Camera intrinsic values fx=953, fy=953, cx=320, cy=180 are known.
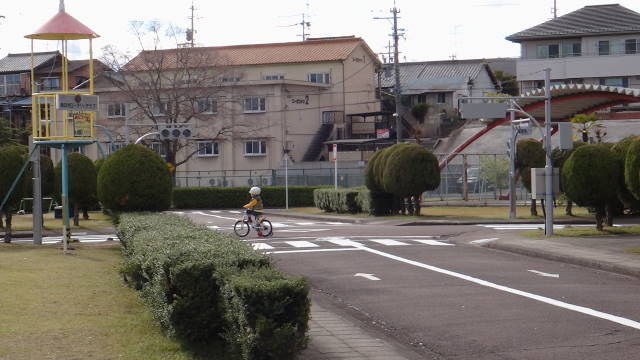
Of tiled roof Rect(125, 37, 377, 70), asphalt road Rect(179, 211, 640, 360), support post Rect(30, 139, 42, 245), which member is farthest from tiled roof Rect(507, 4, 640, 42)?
support post Rect(30, 139, 42, 245)

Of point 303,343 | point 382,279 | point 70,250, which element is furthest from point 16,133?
point 303,343

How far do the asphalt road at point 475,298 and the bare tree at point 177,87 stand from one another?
142ft

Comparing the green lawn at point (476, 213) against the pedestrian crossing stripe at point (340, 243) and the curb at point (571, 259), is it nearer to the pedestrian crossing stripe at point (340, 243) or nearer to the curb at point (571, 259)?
the pedestrian crossing stripe at point (340, 243)

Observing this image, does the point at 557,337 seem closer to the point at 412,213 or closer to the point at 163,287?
the point at 163,287

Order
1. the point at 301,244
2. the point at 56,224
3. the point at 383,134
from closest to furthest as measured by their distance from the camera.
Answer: the point at 301,244 < the point at 56,224 < the point at 383,134

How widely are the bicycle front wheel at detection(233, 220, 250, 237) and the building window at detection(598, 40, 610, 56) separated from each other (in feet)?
169

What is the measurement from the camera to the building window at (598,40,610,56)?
74188 mm

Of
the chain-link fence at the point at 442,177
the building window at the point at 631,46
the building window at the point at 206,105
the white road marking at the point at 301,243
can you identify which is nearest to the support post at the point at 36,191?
the white road marking at the point at 301,243

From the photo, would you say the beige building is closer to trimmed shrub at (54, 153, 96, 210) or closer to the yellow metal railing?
trimmed shrub at (54, 153, 96, 210)

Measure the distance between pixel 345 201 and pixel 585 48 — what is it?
3690 cm

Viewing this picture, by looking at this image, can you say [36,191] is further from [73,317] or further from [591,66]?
[591,66]

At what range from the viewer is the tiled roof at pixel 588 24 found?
7375 cm

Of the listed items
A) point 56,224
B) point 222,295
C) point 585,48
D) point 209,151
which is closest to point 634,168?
point 222,295

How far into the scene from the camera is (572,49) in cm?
7531
